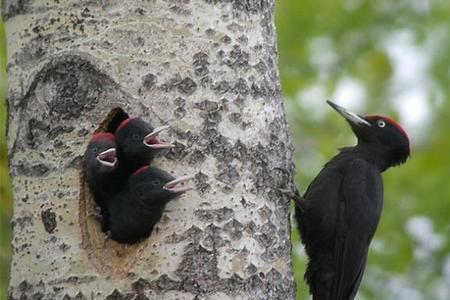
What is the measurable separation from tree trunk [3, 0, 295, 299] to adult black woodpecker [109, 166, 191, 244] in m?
0.05

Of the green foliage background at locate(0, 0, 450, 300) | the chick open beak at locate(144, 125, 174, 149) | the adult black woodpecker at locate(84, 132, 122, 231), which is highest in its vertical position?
the green foliage background at locate(0, 0, 450, 300)

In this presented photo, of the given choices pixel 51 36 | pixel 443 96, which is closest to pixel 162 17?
pixel 51 36

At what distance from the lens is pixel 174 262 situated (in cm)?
398

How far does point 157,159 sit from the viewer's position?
4.16 m

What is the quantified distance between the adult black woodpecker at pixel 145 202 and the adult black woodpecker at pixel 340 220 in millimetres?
1257

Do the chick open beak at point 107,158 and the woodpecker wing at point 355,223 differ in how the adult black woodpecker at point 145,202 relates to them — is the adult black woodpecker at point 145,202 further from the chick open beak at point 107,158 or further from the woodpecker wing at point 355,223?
the woodpecker wing at point 355,223

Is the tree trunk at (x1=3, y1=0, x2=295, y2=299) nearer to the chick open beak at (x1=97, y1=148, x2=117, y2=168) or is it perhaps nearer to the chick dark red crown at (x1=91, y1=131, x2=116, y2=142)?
the chick dark red crown at (x1=91, y1=131, x2=116, y2=142)

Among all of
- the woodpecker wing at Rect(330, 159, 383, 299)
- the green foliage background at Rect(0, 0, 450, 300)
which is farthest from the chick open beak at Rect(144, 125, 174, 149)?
the green foliage background at Rect(0, 0, 450, 300)

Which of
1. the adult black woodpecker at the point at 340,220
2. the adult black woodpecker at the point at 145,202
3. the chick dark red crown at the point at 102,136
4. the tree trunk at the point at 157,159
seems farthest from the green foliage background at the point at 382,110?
the adult black woodpecker at the point at 145,202

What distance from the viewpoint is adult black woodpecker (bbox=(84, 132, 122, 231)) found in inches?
158

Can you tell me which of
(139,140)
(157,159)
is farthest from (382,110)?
(139,140)

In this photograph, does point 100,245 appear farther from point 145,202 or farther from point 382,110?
point 382,110

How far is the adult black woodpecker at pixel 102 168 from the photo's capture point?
4.02 m

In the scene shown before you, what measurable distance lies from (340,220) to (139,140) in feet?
5.82
